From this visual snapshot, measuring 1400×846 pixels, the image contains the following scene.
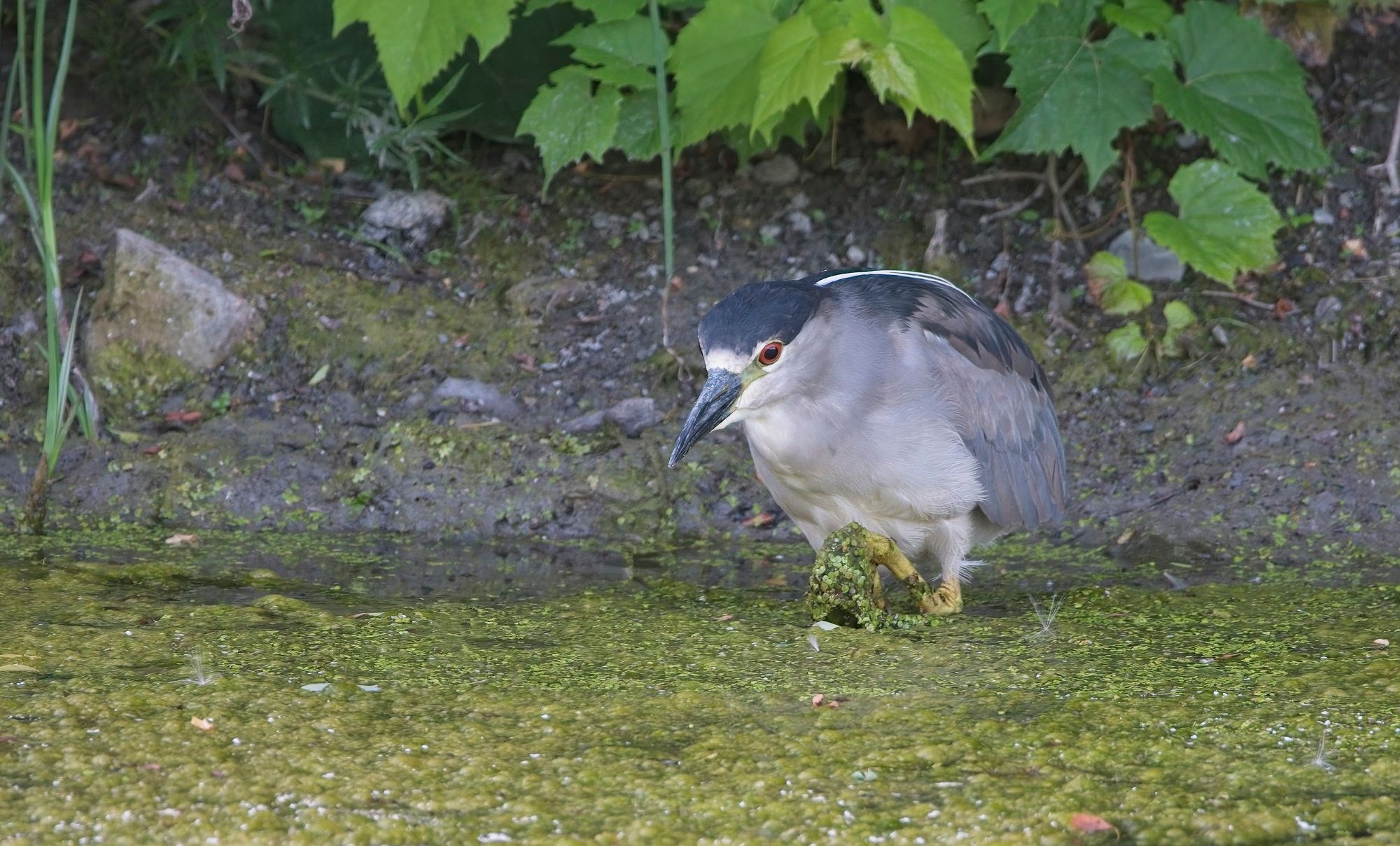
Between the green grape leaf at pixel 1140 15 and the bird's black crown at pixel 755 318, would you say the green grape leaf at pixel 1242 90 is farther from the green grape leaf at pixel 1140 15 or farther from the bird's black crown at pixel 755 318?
the bird's black crown at pixel 755 318

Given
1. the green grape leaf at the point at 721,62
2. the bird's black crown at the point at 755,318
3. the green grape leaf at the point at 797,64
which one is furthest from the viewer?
the green grape leaf at the point at 721,62

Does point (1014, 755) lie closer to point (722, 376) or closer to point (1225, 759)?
point (1225, 759)

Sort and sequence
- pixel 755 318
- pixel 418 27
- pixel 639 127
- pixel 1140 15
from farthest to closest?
1. pixel 639 127
2. pixel 1140 15
3. pixel 418 27
4. pixel 755 318

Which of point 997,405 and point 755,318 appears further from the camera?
point 997,405

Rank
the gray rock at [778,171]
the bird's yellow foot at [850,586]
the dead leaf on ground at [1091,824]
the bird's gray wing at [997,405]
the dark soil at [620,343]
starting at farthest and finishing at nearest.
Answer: the gray rock at [778,171], the dark soil at [620,343], the bird's gray wing at [997,405], the bird's yellow foot at [850,586], the dead leaf on ground at [1091,824]

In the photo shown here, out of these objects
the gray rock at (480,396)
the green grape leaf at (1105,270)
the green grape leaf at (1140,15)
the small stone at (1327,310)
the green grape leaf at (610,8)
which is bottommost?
the gray rock at (480,396)

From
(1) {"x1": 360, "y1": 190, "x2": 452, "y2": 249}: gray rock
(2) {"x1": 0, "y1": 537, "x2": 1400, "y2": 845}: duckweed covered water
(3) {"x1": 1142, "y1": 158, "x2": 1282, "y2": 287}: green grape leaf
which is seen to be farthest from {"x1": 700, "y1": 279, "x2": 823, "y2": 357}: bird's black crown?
(1) {"x1": 360, "y1": 190, "x2": 452, "y2": 249}: gray rock

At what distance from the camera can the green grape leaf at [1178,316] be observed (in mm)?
4273

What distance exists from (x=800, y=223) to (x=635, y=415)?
103cm

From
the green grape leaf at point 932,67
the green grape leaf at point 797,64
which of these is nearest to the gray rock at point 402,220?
the green grape leaf at point 797,64

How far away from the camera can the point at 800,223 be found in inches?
186

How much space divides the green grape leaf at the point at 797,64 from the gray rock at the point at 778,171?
104cm

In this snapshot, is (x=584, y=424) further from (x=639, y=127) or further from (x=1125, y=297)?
(x=1125, y=297)

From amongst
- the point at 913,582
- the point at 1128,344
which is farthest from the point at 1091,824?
the point at 1128,344
